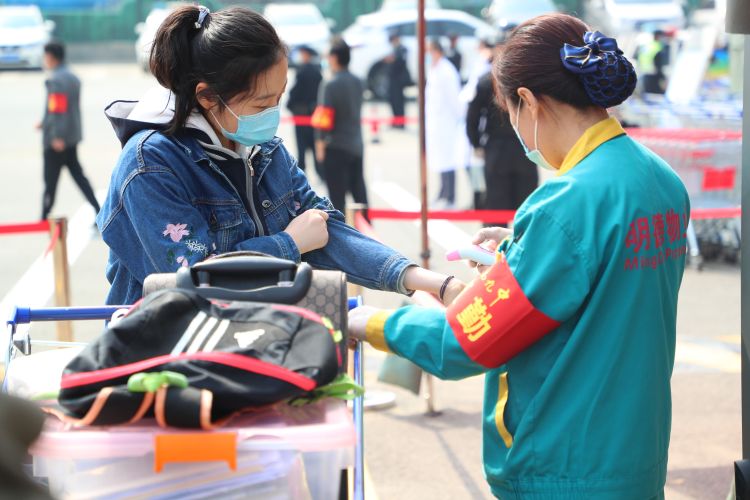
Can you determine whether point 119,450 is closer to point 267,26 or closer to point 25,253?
point 267,26

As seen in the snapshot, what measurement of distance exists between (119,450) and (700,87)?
12.7 meters

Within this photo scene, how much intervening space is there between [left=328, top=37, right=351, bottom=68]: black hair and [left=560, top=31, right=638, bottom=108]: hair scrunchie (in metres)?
8.28

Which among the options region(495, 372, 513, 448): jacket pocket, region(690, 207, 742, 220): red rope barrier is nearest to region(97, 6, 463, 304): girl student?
region(495, 372, 513, 448): jacket pocket

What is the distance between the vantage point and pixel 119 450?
1949 mm

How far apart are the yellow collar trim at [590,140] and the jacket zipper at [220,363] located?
0.85 m

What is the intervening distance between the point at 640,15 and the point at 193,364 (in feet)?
95.4

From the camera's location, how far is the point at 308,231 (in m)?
2.97

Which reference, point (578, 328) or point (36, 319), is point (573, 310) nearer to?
point (578, 328)

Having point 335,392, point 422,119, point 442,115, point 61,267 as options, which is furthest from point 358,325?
point 442,115

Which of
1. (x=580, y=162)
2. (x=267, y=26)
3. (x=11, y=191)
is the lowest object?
(x=11, y=191)

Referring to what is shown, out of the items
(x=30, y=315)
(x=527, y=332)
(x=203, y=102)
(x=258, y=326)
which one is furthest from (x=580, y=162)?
(x=30, y=315)

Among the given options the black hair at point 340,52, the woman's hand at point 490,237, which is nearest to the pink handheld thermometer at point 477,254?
the woman's hand at point 490,237

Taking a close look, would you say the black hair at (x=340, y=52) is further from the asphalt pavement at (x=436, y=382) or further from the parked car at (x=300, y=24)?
the parked car at (x=300, y=24)

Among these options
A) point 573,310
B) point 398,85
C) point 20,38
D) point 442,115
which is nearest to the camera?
point 573,310
